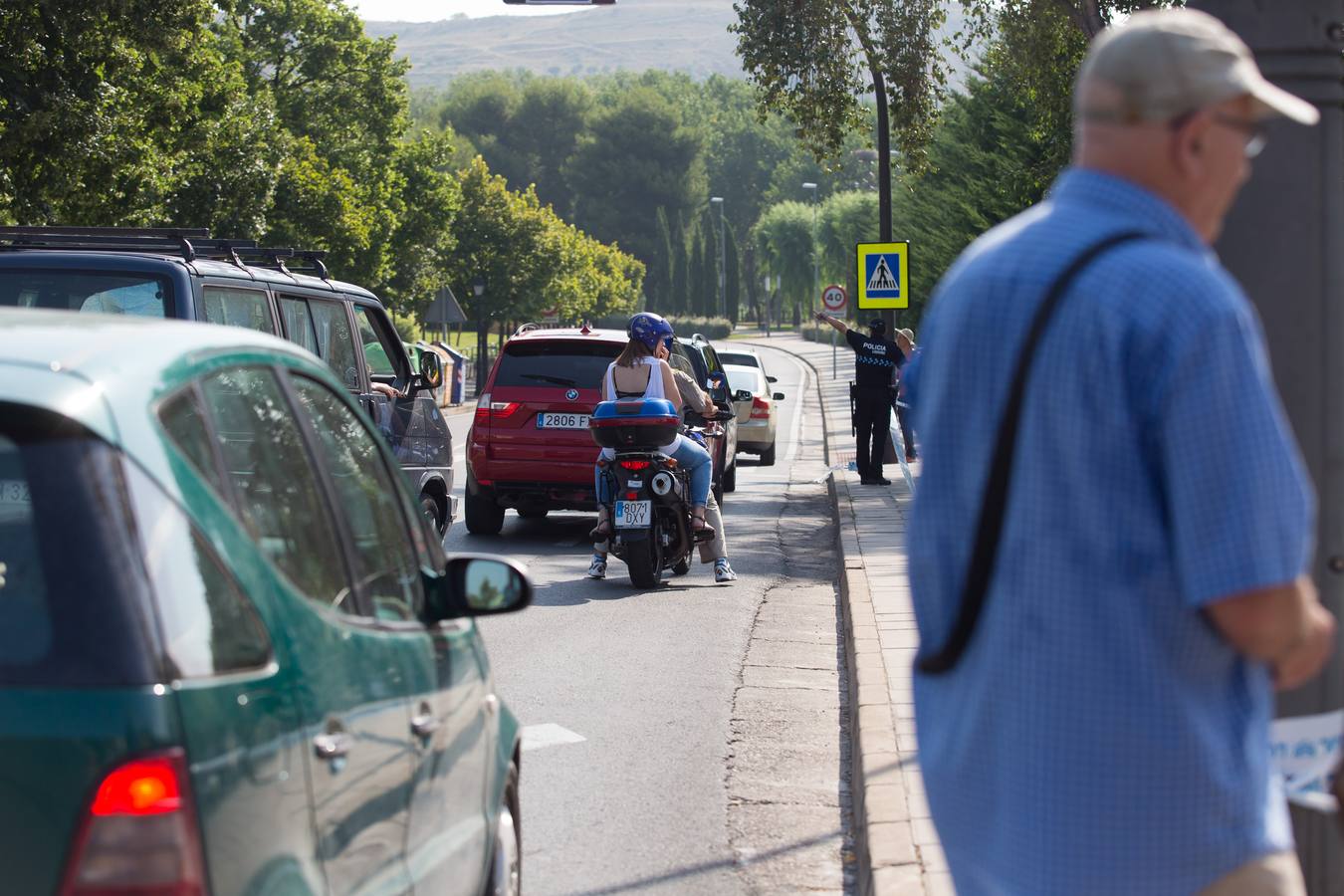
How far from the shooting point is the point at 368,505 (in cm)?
369

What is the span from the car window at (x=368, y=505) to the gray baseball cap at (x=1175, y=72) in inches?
65.3

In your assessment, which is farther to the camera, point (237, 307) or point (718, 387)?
point (718, 387)

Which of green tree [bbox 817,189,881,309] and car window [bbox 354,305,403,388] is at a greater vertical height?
car window [bbox 354,305,403,388]

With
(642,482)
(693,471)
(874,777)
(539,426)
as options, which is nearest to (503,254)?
(539,426)

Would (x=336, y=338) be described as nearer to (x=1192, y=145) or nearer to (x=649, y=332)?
(x=649, y=332)

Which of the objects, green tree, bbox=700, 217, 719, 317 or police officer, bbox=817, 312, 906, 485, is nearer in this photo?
police officer, bbox=817, 312, 906, 485

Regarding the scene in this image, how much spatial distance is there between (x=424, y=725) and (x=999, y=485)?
4.82ft

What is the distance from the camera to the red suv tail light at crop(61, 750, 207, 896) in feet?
7.82

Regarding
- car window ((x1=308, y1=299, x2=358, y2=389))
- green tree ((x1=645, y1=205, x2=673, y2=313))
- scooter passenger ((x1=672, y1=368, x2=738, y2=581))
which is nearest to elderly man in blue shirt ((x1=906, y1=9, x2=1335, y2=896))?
car window ((x1=308, y1=299, x2=358, y2=389))

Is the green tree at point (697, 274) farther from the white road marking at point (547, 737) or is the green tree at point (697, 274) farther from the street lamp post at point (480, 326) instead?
the white road marking at point (547, 737)

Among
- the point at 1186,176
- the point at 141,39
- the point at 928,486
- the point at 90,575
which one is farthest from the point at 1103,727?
the point at 141,39

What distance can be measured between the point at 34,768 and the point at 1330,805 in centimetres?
206

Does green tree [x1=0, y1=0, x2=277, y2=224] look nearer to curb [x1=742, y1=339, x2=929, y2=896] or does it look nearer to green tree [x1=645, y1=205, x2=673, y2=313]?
curb [x1=742, y1=339, x2=929, y2=896]

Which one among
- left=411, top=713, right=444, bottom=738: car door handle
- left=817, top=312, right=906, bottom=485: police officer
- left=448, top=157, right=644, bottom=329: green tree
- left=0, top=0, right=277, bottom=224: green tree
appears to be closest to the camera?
left=411, top=713, right=444, bottom=738: car door handle
